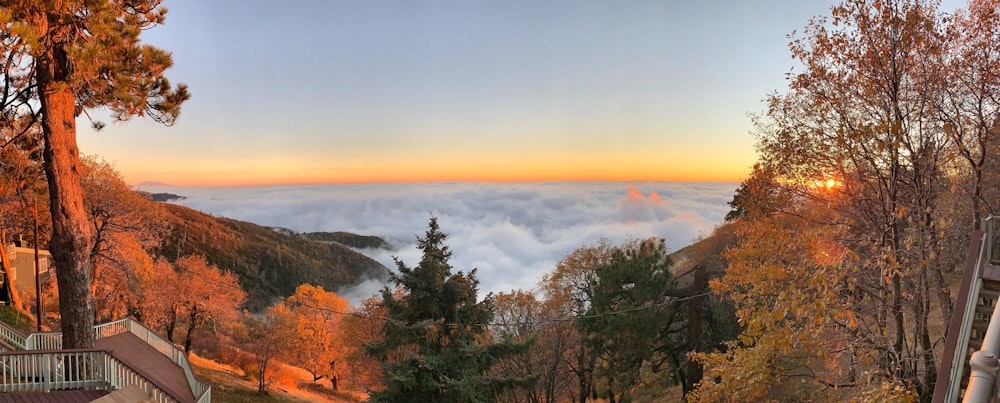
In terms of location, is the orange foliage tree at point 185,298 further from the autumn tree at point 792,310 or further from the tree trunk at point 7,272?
the autumn tree at point 792,310

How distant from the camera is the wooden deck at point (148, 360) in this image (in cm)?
1370

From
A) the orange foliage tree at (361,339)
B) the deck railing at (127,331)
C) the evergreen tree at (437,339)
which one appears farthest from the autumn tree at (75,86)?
the orange foliage tree at (361,339)

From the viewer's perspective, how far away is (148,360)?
49.2 feet

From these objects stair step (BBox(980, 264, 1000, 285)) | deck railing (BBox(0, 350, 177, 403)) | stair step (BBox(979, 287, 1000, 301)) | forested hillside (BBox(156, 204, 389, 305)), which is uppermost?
stair step (BBox(980, 264, 1000, 285))

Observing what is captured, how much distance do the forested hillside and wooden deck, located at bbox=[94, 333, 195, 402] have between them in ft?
283

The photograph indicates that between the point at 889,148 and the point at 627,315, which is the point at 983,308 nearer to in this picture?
the point at 889,148

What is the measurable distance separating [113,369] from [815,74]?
1533 cm

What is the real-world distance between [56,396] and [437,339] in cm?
866

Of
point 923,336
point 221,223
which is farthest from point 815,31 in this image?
point 221,223

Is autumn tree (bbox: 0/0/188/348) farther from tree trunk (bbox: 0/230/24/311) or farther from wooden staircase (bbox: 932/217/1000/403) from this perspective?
tree trunk (bbox: 0/230/24/311)

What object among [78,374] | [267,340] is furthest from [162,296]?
[78,374]

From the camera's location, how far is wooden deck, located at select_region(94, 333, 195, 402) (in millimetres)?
13695

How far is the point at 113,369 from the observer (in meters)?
9.56

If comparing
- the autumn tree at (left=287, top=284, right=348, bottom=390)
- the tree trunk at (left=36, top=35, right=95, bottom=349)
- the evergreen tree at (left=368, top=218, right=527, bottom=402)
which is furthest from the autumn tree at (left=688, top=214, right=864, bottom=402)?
the autumn tree at (left=287, top=284, right=348, bottom=390)
